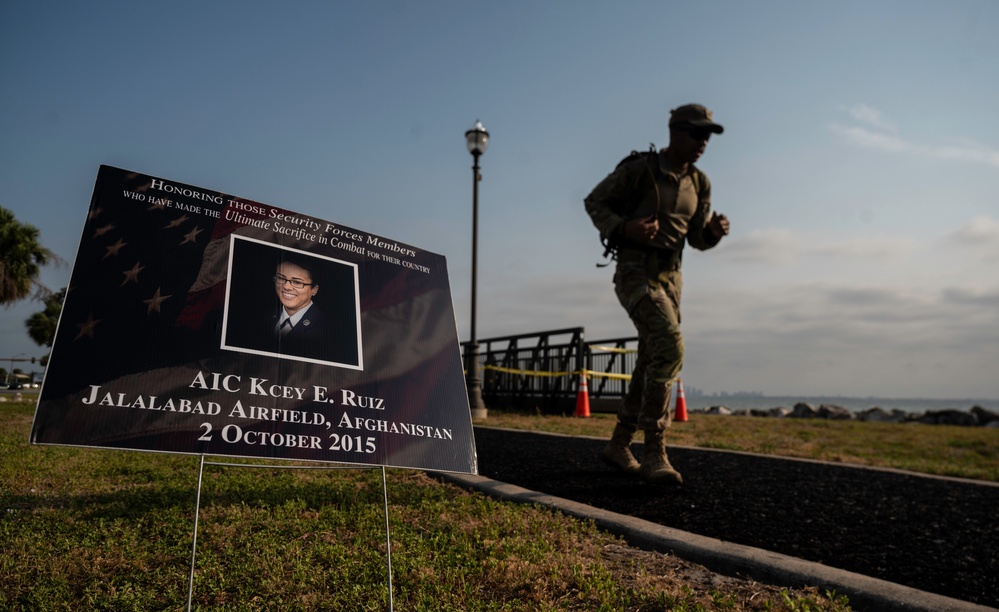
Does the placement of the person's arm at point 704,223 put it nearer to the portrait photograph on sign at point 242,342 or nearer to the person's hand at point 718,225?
the person's hand at point 718,225

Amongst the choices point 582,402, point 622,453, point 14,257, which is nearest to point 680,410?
point 582,402

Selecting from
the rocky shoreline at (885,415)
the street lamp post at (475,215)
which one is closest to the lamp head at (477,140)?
the street lamp post at (475,215)

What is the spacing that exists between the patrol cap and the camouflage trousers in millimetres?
953

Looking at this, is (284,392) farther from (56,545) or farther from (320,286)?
(56,545)

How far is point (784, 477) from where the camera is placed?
5168 millimetres

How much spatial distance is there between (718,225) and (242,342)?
12.8ft

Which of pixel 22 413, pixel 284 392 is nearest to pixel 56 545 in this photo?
pixel 284 392

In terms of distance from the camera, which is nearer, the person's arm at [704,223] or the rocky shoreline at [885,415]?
the person's arm at [704,223]

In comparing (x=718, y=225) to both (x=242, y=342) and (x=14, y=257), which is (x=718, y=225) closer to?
(x=242, y=342)

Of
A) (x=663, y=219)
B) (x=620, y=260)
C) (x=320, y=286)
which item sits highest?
(x=663, y=219)

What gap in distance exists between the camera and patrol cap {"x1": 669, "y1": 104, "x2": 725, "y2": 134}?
4453mm

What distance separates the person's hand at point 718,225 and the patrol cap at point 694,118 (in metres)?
0.74

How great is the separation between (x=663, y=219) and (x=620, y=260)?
0.44 meters

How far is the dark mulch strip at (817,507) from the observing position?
9.96 ft
